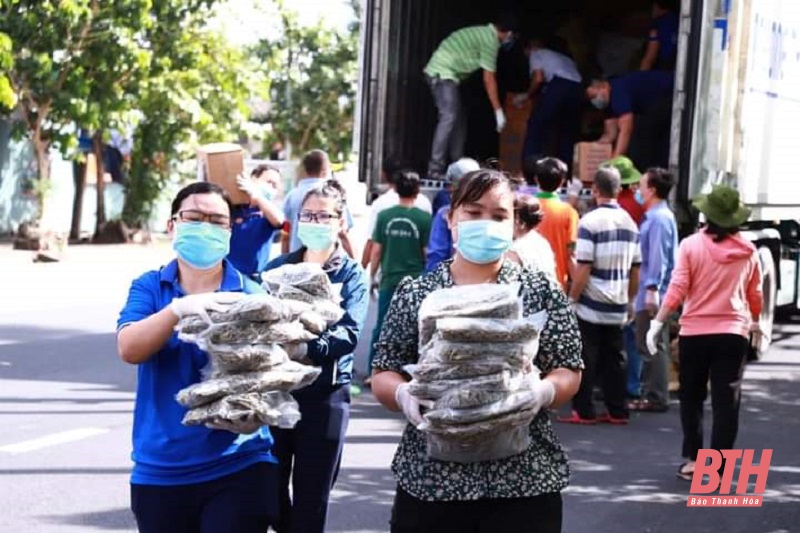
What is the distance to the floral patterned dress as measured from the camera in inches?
160

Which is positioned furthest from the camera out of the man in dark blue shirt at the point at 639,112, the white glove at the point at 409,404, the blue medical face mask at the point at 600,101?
the blue medical face mask at the point at 600,101

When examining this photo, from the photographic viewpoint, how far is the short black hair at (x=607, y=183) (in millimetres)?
10508

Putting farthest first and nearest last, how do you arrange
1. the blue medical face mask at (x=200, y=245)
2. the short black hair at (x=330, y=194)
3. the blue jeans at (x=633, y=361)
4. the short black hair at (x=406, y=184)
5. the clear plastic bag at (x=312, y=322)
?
the short black hair at (x=406, y=184) → the blue jeans at (x=633, y=361) → the short black hair at (x=330, y=194) → the clear plastic bag at (x=312, y=322) → the blue medical face mask at (x=200, y=245)

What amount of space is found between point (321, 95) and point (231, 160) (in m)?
35.6

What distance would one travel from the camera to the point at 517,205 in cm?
927

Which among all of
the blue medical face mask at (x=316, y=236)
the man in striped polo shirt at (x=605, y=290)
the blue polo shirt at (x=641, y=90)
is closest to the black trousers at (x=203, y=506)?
the blue medical face mask at (x=316, y=236)

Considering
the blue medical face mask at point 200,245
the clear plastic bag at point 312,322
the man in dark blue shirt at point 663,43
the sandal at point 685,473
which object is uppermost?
the man in dark blue shirt at point 663,43

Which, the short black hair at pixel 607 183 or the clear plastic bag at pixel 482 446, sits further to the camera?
the short black hair at pixel 607 183

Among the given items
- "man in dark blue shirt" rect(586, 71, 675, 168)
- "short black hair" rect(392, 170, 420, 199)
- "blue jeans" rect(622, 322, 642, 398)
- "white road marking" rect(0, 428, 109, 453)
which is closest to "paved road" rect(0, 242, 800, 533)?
"white road marking" rect(0, 428, 109, 453)

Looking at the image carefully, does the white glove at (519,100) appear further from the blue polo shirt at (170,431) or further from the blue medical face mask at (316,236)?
the blue polo shirt at (170,431)

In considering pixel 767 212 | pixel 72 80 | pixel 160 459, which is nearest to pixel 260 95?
pixel 72 80

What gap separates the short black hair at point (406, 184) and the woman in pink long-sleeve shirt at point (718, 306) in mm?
3353

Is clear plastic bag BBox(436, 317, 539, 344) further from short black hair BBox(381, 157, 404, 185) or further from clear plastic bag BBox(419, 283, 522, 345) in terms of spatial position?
short black hair BBox(381, 157, 404, 185)

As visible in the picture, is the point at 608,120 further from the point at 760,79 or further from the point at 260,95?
the point at 260,95
